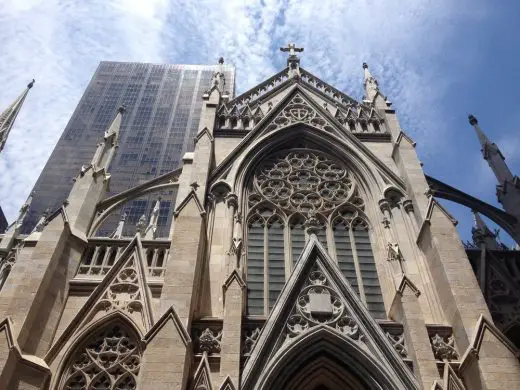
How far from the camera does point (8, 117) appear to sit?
19.2 meters

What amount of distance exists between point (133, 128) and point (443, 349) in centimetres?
3337

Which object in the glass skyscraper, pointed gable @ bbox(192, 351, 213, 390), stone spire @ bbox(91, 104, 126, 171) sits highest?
the glass skyscraper

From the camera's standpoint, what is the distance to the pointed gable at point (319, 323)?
10430 mm

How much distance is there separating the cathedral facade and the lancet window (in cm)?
5

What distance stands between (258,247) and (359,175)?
4796 mm

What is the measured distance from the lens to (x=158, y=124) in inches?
1576

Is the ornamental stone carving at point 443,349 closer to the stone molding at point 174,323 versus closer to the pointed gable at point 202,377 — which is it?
the pointed gable at point 202,377

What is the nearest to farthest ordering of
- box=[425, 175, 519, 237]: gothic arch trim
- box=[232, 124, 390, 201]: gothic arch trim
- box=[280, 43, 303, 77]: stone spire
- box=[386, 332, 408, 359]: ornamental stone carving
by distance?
1. box=[386, 332, 408, 359]: ornamental stone carving
2. box=[232, 124, 390, 201]: gothic arch trim
3. box=[425, 175, 519, 237]: gothic arch trim
4. box=[280, 43, 303, 77]: stone spire

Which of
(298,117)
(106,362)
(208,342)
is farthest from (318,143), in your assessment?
(106,362)

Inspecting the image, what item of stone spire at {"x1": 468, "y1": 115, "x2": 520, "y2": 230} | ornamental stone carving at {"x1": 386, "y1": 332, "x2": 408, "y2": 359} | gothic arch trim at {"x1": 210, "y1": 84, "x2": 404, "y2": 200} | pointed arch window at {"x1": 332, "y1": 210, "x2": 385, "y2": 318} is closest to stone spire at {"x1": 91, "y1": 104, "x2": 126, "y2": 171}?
gothic arch trim at {"x1": 210, "y1": 84, "x2": 404, "y2": 200}

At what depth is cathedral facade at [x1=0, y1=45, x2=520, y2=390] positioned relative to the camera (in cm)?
1024

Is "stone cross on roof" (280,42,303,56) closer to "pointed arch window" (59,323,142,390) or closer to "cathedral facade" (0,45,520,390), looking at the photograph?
"cathedral facade" (0,45,520,390)

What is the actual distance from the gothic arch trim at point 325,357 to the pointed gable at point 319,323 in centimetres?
2

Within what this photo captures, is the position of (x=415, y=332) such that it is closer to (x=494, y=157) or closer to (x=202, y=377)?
(x=202, y=377)
